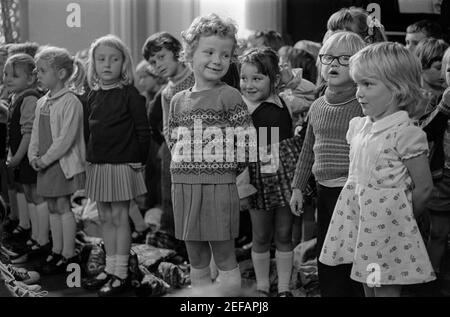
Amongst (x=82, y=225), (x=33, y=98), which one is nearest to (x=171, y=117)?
(x=33, y=98)

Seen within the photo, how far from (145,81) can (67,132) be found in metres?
1.33

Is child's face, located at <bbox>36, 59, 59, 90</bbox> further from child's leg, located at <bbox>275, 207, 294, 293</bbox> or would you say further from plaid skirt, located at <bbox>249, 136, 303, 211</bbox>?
child's leg, located at <bbox>275, 207, 294, 293</bbox>

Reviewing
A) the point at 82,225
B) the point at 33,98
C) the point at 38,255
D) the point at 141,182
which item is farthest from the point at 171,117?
the point at 82,225

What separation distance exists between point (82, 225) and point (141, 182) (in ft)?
2.60

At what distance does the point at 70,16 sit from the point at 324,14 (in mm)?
1019

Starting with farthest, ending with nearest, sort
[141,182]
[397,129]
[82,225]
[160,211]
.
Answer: [160,211], [82,225], [141,182], [397,129]

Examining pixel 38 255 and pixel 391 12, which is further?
pixel 38 255

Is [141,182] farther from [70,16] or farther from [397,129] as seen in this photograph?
[397,129]

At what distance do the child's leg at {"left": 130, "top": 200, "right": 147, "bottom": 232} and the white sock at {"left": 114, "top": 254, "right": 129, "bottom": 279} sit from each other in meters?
0.67

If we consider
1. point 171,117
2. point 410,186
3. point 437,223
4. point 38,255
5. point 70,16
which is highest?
point 70,16

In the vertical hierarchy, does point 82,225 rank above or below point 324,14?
below

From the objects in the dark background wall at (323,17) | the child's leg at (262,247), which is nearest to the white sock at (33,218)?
the child's leg at (262,247)
